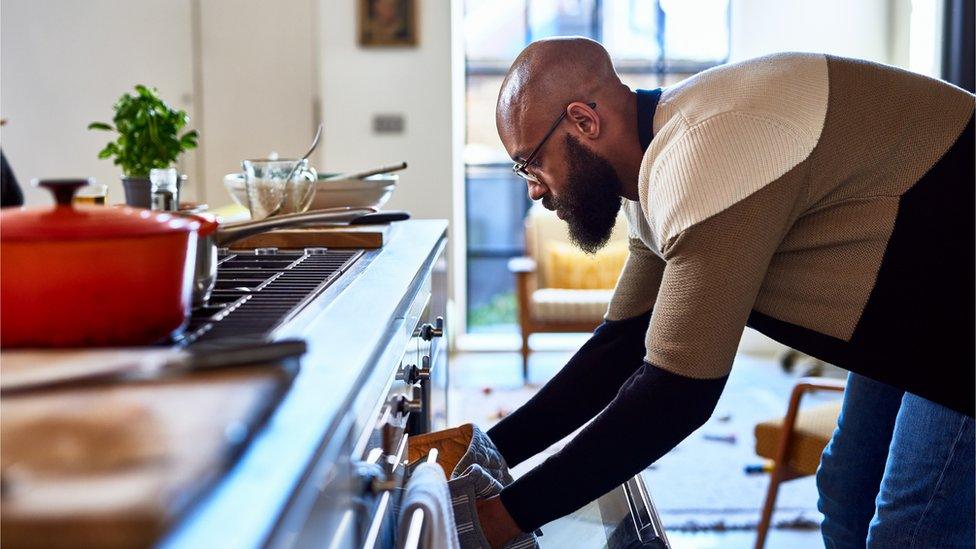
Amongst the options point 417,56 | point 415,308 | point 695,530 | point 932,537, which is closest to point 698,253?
point 415,308

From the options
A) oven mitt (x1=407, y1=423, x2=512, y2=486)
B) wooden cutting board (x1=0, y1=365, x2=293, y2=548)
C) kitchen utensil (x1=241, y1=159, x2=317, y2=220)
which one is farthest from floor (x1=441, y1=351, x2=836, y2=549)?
wooden cutting board (x1=0, y1=365, x2=293, y2=548)

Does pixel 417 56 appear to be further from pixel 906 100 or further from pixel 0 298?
pixel 0 298

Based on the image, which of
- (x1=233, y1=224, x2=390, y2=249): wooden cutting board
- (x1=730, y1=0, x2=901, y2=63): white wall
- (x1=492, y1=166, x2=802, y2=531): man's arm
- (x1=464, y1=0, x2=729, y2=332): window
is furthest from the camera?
(x1=464, y1=0, x2=729, y2=332): window

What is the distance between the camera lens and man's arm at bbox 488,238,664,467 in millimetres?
1575

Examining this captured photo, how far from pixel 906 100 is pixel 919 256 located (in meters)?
0.22

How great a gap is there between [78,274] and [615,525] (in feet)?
2.82

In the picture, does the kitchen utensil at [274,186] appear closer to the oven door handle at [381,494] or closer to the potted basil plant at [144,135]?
the potted basil plant at [144,135]

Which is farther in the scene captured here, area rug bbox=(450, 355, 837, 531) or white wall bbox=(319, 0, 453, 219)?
white wall bbox=(319, 0, 453, 219)

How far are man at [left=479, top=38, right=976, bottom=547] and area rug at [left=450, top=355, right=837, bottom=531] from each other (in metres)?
1.61

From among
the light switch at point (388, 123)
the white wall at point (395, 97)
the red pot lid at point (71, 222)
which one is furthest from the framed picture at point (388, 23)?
the red pot lid at point (71, 222)

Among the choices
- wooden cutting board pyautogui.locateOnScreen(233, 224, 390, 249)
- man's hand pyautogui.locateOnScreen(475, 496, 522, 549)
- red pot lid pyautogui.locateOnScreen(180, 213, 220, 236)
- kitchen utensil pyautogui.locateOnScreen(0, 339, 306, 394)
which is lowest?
man's hand pyautogui.locateOnScreen(475, 496, 522, 549)

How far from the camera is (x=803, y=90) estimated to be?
1.36 m

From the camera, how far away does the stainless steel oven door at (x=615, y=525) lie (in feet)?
4.36

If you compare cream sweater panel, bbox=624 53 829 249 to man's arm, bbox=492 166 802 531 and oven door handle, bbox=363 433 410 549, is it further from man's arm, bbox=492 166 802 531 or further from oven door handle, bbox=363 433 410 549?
oven door handle, bbox=363 433 410 549
